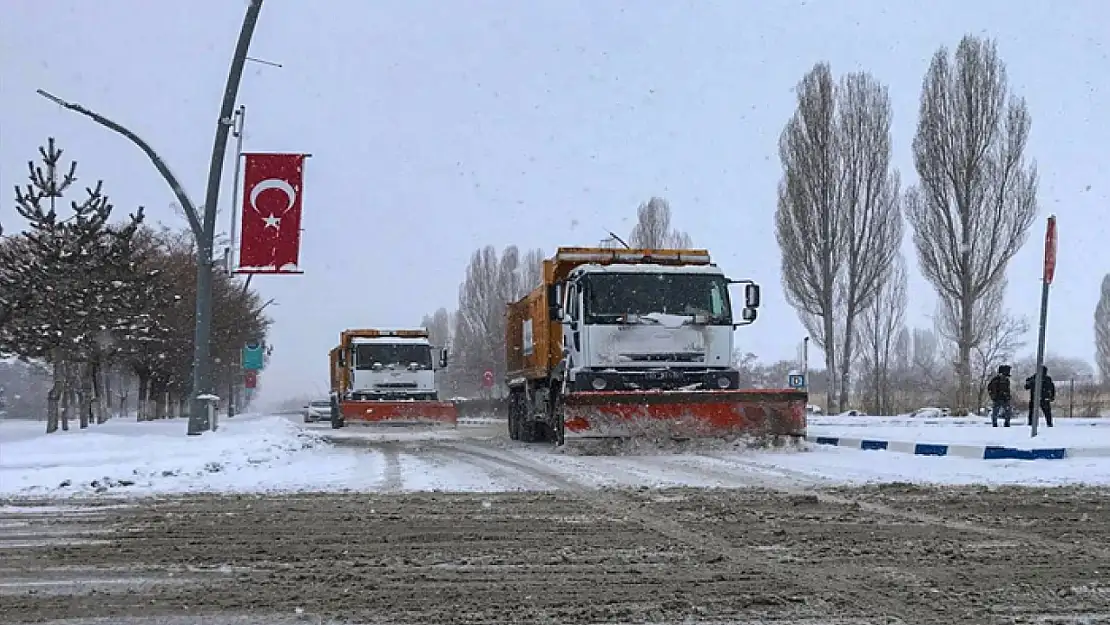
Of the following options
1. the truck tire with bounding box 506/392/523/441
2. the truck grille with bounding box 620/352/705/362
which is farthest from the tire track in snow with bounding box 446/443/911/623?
the truck tire with bounding box 506/392/523/441

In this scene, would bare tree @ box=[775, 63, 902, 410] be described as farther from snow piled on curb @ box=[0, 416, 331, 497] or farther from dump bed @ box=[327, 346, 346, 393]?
snow piled on curb @ box=[0, 416, 331, 497]

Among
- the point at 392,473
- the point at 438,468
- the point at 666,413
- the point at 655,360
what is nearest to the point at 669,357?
the point at 655,360

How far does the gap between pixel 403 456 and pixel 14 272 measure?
12769mm

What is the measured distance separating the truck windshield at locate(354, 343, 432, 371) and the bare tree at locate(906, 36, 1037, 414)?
18138mm

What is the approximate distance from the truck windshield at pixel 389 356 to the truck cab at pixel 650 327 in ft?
46.3

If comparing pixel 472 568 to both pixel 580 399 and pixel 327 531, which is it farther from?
pixel 580 399

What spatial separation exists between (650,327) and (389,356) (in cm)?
1525

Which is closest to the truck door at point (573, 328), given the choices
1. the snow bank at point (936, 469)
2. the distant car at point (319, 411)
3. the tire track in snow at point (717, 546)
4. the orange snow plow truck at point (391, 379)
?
the snow bank at point (936, 469)

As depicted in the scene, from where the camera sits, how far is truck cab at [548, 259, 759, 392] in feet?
54.8

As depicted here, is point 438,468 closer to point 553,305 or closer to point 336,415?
point 553,305

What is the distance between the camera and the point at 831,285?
42219 mm

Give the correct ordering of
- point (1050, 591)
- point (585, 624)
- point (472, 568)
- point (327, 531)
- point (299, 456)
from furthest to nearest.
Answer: point (299, 456) → point (327, 531) → point (472, 568) → point (1050, 591) → point (585, 624)

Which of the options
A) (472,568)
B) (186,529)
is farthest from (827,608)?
(186,529)

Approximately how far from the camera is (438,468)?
45.8ft
